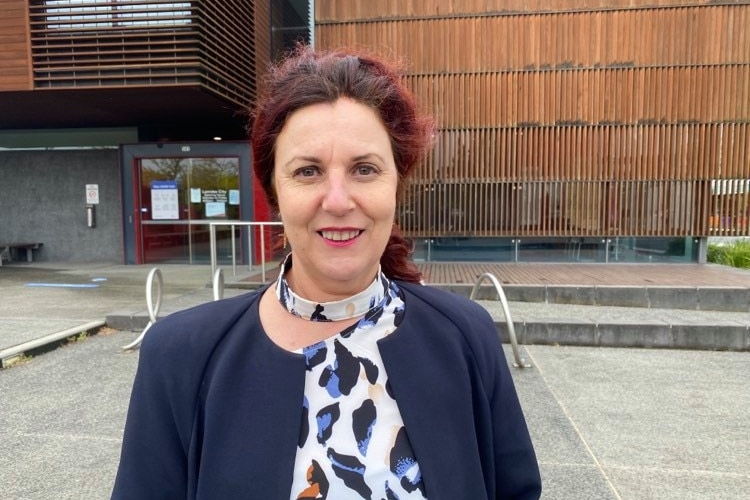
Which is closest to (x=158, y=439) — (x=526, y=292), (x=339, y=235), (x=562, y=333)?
(x=339, y=235)

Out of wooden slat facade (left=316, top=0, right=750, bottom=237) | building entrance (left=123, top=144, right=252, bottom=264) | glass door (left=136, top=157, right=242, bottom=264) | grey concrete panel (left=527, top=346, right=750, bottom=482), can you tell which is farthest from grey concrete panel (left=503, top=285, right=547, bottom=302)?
glass door (left=136, top=157, right=242, bottom=264)

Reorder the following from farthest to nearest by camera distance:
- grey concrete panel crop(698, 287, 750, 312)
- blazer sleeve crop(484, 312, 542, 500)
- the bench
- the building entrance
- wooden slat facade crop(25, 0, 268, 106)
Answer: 1. the bench
2. the building entrance
3. wooden slat facade crop(25, 0, 268, 106)
4. grey concrete panel crop(698, 287, 750, 312)
5. blazer sleeve crop(484, 312, 542, 500)

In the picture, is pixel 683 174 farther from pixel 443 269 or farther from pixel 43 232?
pixel 43 232

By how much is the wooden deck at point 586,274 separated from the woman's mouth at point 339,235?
6.43m

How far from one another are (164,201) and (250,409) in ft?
35.9

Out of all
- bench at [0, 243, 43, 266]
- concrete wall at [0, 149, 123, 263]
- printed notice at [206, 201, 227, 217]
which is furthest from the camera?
concrete wall at [0, 149, 123, 263]

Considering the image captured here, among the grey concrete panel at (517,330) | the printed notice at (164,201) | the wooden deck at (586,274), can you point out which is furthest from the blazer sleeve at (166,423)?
the printed notice at (164,201)

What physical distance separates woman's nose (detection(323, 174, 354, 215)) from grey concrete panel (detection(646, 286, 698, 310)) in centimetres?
744

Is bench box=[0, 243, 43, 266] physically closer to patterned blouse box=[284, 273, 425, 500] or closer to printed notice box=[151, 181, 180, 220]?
printed notice box=[151, 181, 180, 220]

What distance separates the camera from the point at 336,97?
1.12m

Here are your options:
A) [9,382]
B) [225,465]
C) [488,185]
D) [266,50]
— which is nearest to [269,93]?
[225,465]

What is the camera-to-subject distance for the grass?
1059cm

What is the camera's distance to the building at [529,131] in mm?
10234

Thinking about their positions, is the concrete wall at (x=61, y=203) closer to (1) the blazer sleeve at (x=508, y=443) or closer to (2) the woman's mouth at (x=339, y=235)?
(2) the woman's mouth at (x=339, y=235)
